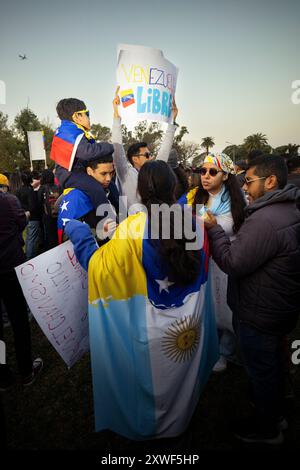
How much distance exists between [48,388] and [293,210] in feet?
10.1

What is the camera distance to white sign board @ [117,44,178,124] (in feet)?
8.20

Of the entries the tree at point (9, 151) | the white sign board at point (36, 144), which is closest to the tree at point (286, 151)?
the white sign board at point (36, 144)

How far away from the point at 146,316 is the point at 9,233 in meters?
2.02

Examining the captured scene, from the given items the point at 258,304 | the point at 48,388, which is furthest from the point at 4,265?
the point at 258,304

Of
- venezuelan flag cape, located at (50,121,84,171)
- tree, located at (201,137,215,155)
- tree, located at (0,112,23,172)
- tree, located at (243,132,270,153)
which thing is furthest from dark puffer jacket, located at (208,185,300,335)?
tree, located at (201,137,215,155)

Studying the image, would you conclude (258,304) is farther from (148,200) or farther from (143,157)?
(143,157)

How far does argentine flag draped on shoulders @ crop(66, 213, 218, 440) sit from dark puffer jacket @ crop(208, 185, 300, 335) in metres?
0.26

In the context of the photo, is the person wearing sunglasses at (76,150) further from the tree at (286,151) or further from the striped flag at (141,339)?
the tree at (286,151)

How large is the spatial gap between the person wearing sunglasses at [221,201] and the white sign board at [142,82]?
2.48 ft

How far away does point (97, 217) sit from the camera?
7.47 feet

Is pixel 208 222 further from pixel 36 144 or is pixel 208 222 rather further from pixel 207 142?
pixel 207 142

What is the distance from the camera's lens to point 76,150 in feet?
7.19

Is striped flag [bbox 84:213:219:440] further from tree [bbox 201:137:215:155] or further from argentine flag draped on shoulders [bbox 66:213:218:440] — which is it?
tree [bbox 201:137:215:155]
